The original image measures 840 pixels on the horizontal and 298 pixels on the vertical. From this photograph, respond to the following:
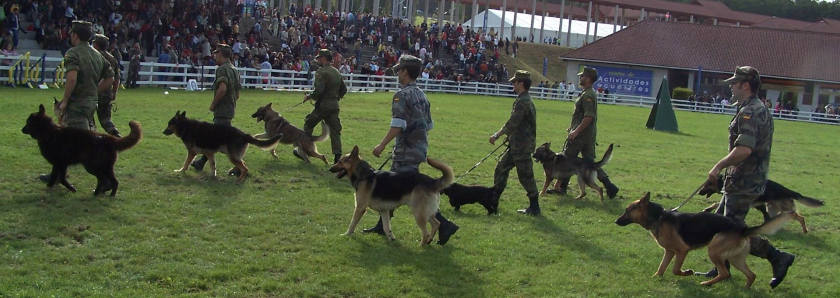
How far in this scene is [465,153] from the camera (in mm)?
15750

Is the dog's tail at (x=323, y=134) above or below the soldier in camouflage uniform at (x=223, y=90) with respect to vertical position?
below

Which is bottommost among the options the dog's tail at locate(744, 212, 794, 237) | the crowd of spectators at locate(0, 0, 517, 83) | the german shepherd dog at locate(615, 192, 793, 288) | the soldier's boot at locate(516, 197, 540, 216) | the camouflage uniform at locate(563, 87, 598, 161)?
the soldier's boot at locate(516, 197, 540, 216)

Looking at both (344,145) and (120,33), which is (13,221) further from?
(120,33)

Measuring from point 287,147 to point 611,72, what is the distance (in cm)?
4276

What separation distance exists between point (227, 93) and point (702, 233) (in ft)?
22.0

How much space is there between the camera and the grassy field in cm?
622

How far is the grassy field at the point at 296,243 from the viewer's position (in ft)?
20.4

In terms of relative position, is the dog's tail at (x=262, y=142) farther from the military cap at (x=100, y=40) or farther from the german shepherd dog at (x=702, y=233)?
the german shepherd dog at (x=702, y=233)

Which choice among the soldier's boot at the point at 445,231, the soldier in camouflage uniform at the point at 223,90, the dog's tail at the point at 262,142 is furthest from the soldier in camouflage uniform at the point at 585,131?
the soldier in camouflage uniform at the point at 223,90

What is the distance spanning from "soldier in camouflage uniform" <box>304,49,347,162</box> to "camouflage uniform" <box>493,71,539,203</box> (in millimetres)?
3622

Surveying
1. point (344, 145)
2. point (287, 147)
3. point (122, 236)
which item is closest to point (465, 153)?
point (344, 145)

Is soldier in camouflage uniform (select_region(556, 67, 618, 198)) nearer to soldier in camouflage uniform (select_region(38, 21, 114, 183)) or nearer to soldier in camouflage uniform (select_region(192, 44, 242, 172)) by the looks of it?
soldier in camouflage uniform (select_region(192, 44, 242, 172))

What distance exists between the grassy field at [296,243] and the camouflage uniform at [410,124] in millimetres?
810

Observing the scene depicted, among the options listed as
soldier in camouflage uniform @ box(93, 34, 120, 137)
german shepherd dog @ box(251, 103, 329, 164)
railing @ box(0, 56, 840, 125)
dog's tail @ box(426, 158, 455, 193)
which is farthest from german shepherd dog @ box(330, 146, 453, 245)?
railing @ box(0, 56, 840, 125)
